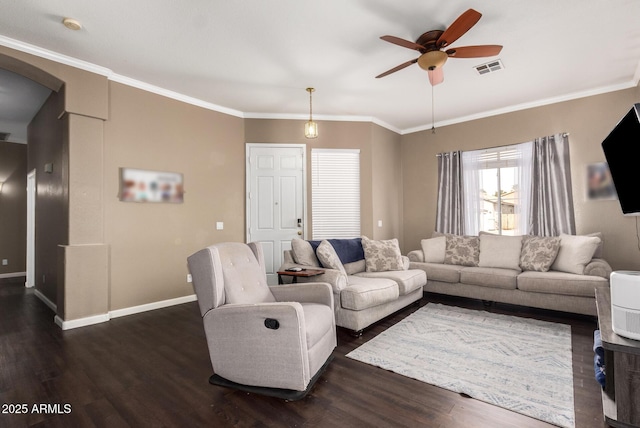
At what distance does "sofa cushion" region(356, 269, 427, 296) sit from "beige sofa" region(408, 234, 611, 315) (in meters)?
0.58

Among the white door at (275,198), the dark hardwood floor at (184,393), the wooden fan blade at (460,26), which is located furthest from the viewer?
the white door at (275,198)

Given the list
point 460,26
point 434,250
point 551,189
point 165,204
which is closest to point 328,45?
point 460,26

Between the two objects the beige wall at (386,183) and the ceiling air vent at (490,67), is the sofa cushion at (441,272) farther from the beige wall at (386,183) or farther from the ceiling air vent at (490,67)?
the ceiling air vent at (490,67)

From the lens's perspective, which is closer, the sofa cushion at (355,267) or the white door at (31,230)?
the sofa cushion at (355,267)

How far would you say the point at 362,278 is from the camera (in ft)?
12.2

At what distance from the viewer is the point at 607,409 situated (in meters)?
1.86

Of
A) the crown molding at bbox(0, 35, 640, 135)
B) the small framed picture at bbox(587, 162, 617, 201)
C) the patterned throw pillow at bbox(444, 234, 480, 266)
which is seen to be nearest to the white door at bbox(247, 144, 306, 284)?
the crown molding at bbox(0, 35, 640, 135)

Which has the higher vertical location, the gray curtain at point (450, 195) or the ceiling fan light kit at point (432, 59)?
the ceiling fan light kit at point (432, 59)

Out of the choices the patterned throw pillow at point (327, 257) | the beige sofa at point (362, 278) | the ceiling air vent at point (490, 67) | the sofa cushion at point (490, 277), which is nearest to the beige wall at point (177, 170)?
the beige sofa at point (362, 278)

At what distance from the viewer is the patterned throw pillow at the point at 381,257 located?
165 inches

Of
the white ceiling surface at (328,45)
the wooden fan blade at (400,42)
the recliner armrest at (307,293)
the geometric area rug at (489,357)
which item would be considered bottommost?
the geometric area rug at (489,357)

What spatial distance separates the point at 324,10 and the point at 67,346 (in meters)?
3.83

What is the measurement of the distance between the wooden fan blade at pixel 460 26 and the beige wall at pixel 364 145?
111 inches

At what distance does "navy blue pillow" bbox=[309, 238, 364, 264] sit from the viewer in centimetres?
405
